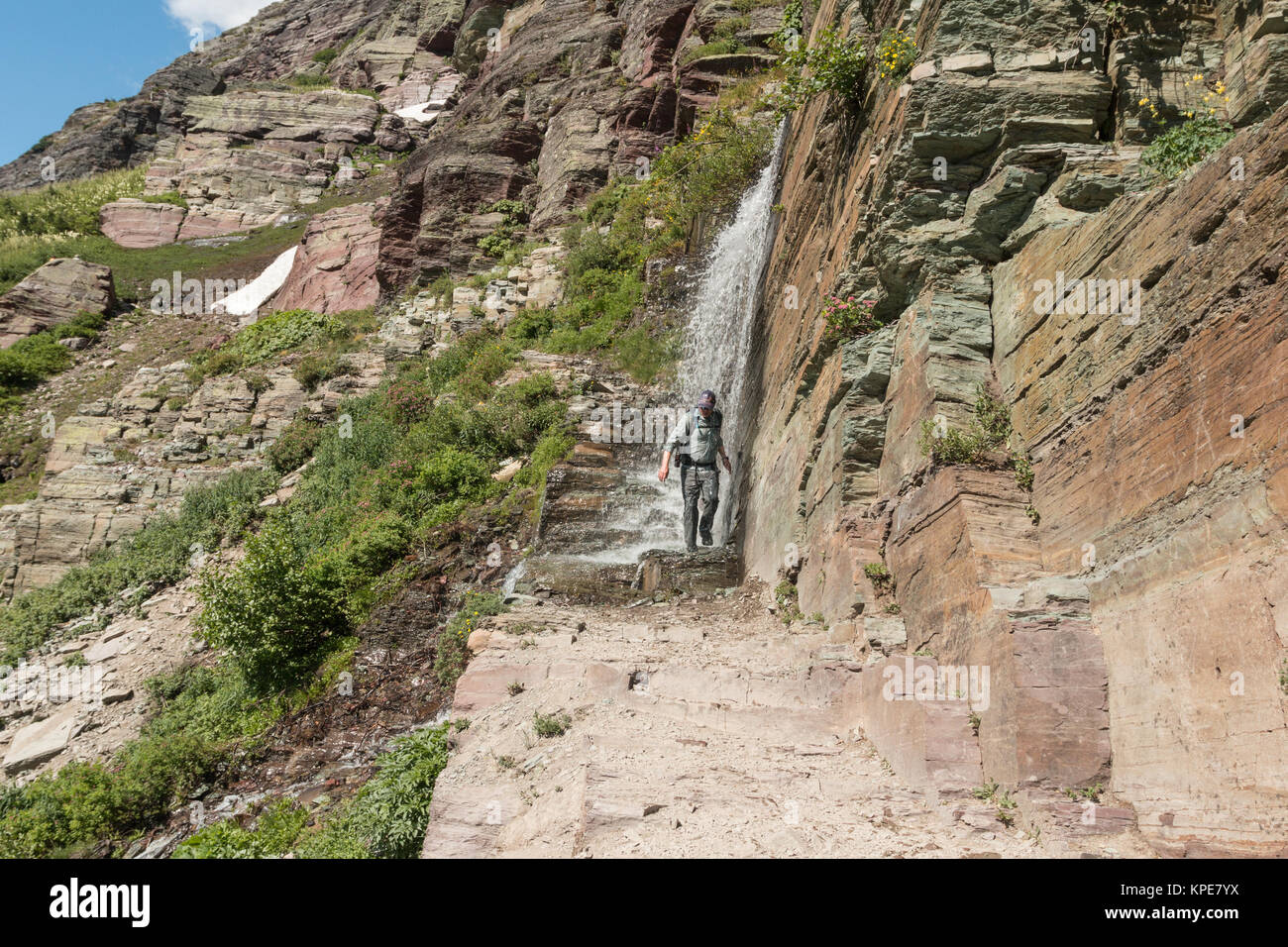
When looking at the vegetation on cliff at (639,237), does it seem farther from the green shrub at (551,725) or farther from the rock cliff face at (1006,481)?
the green shrub at (551,725)

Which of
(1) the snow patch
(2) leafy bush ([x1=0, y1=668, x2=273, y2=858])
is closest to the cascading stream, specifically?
(2) leafy bush ([x1=0, y1=668, x2=273, y2=858])

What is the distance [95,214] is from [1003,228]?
41.4 meters

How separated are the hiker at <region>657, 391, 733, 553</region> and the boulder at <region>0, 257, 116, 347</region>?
24890mm

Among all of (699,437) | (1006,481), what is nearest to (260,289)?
(699,437)

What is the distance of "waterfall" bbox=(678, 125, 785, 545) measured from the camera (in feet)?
39.6

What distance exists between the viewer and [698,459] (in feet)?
33.2

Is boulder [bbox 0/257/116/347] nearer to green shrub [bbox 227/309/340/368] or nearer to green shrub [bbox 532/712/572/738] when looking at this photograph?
green shrub [bbox 227/309/340/368]

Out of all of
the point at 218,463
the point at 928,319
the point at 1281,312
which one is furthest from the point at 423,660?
the point at 218,463

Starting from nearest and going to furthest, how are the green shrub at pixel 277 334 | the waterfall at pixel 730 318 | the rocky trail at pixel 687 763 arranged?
the rocky trail at pixel 687 763, the waterfall at pixel 730 318, the green shrub at pixel 277 334

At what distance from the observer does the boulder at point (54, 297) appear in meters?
24.7

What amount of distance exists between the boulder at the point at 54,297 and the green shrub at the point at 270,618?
68.3ft

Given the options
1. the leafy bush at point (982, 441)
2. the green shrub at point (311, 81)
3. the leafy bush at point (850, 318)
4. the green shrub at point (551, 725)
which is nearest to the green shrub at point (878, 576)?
the leafy bush at point (982, 441)

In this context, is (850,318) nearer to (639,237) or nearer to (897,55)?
(897,55)

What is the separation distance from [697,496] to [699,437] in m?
0.80
